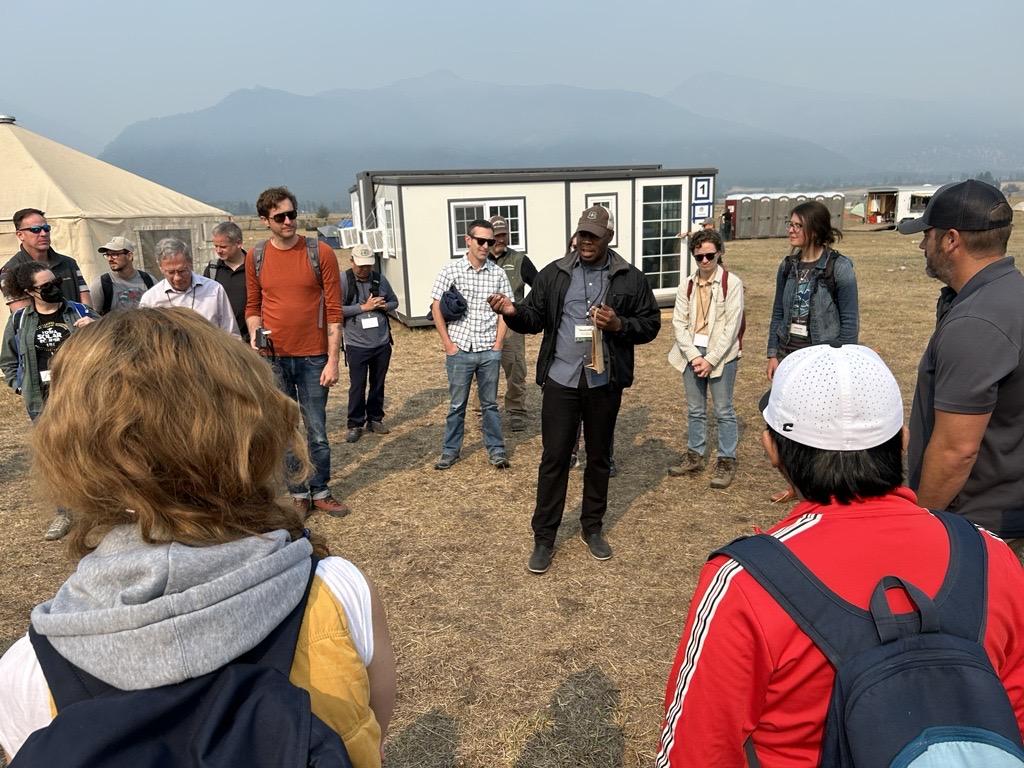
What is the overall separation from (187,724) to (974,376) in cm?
229

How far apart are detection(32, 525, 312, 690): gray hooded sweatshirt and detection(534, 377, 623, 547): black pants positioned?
301cm

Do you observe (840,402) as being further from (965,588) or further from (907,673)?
(907,673)

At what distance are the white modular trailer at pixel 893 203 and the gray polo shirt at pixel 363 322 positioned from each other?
32.3 m

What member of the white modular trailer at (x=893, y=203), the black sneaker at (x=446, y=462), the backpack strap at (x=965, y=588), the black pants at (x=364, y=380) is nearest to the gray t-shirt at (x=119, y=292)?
the black pants at (x=364, y=380)

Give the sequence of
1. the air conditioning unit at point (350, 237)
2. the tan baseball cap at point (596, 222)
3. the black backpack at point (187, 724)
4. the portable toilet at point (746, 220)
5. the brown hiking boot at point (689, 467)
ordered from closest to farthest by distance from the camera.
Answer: the black backpack at point (187, 724) → the tan baseball cap at point (596, 222) → the brown hiking boot at point (689, 467) → the air conditioning unit at point (350, 237) → the portable toilet at point (746, 220)

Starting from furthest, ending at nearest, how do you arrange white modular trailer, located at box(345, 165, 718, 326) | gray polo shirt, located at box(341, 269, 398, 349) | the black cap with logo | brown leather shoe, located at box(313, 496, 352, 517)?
white modular trailer, located at box(345, 165, 718, 326) < gray polo shirt, located at box(341, 269, 398, 349) < brown leather shoe, located at box(313, 496, 352, 517) < the black cap with logo

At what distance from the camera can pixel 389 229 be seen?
11875 millimetres

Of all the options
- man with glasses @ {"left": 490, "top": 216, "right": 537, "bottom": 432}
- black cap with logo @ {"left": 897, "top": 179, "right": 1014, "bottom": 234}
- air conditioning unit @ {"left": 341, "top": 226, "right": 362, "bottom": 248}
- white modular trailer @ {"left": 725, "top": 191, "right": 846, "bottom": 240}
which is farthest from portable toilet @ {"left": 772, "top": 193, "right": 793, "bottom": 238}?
black cap with logo @ {"left": 897, "top": 179, "right": 1014, "bottom": 234}

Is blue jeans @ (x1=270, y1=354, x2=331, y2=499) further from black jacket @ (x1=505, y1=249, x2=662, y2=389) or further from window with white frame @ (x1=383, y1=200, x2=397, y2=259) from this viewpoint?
window with white frame @ (x1=383, y1=200, x2=397, y2=259)

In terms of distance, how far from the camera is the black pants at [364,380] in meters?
6.78

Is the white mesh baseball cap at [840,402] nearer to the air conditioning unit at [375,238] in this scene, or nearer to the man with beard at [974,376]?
the man with beard at [974,376]

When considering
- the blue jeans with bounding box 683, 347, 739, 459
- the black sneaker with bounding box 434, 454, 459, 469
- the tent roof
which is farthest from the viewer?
the tent roof

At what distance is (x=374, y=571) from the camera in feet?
14.5

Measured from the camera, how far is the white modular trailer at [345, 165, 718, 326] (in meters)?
11.3
